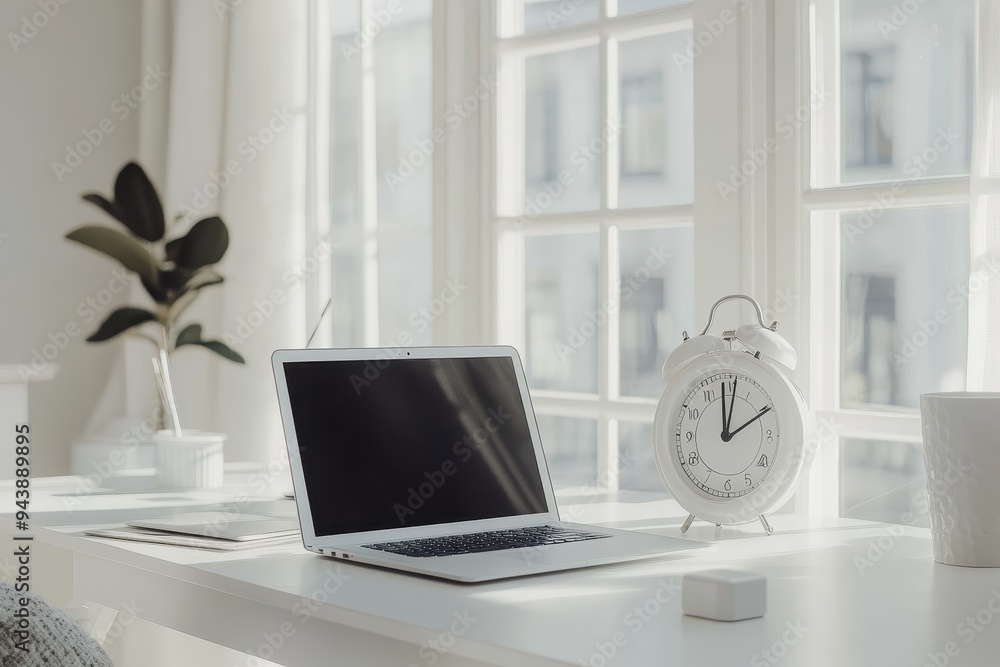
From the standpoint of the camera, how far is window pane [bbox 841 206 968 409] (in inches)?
66.8

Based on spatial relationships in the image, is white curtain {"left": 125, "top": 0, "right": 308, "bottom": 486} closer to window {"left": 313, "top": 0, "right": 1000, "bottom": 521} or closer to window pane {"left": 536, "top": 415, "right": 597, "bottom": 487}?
window {"left": 313, "top": 0, "right": 1000, "bottom": 521}

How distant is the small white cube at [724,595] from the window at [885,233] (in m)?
0.92

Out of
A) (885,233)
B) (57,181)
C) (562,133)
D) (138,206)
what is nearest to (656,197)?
(562,133)

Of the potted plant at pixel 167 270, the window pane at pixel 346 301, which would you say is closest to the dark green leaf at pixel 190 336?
the potted plant at pixel 167 270

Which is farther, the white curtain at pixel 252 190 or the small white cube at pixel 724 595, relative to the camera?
the white curtain at pixel 252 190

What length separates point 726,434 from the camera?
1.39 m

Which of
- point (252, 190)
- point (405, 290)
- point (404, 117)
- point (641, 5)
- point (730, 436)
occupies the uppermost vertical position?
point (641, 5)

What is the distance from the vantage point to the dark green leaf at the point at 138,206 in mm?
2174

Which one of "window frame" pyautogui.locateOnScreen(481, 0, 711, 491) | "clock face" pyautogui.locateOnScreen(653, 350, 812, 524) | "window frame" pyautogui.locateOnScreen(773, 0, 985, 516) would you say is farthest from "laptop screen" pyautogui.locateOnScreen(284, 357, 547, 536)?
"window frame" pyautogui.locateOnScreen(481, 0, 711, 491)

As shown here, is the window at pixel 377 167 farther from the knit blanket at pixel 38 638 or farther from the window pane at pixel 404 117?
the knit blanket at pixel 38 638

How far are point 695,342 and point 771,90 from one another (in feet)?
2.11

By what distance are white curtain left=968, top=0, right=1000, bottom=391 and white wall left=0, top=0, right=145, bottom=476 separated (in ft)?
7.42

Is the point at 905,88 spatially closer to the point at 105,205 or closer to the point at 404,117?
the point at 404,117

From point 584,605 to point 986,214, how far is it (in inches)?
38.0
